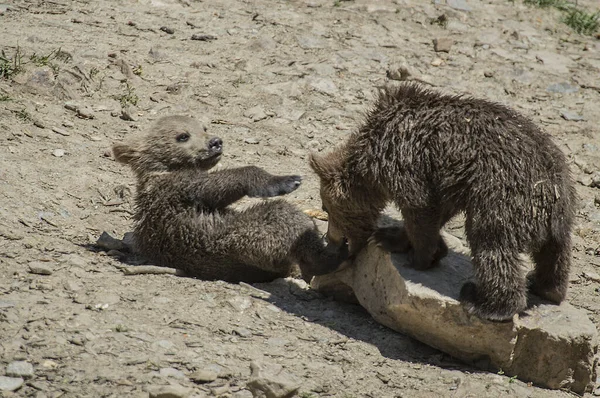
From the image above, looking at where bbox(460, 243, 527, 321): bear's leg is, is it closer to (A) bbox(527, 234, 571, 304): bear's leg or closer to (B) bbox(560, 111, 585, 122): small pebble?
(A) bbox(527, 234, 571, 304): bear's leg

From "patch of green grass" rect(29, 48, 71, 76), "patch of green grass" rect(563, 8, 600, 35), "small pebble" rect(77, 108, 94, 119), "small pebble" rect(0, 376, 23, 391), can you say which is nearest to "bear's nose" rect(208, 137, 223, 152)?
"small pebble" rect(77, 108, 94, 119)

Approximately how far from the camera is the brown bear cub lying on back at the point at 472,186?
20.0 feet

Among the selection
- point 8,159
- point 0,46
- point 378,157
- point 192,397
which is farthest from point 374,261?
point 0,46

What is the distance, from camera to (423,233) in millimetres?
6492

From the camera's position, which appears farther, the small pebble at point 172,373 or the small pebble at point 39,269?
the small pebble at point 39,269

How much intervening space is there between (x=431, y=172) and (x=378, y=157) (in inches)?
19.2

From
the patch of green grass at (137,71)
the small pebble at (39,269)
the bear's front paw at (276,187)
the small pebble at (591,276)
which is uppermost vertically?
the bear's front paw at (276,187)

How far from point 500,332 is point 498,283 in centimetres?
42

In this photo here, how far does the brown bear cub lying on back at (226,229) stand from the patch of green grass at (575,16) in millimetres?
7140

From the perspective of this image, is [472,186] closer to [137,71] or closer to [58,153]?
[58,153]

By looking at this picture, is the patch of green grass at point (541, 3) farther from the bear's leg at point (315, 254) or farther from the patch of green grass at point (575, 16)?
the bear's leg at point (315, 254)

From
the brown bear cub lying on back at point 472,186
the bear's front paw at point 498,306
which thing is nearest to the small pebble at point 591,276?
the brown bear cub lying on back at point 472,186

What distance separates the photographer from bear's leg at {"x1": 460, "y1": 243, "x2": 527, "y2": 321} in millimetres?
6055

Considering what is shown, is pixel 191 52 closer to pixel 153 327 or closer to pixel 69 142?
pixel 69 142
